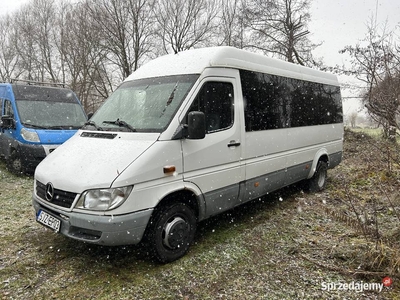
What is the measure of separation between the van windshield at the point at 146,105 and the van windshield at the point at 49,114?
13.8 ft

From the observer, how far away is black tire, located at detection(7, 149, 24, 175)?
25.8 ft

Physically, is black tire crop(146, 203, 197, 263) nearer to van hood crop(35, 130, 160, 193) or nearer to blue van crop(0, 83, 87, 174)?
van hood crop(35, 130, 160, 193)

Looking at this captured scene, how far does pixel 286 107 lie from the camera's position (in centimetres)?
573

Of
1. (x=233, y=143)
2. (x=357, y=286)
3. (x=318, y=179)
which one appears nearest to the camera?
(x=357, y=286)

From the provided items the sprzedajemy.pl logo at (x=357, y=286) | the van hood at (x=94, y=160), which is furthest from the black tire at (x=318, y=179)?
the van hood at (x=94, y=160)

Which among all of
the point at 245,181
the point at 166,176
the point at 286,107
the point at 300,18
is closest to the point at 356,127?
the point at 300,18

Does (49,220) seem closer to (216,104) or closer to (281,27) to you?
(216,104)

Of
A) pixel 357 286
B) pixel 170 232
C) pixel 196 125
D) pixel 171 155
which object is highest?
pixel 196 125

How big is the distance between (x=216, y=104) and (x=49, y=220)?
256 centimetres

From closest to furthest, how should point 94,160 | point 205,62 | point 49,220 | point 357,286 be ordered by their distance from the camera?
point 357,286 < point 94,160 < point 49,220 < point 205,62

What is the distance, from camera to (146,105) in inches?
157

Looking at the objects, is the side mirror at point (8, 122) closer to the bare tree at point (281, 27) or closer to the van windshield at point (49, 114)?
the van windshield at point (49, 114)

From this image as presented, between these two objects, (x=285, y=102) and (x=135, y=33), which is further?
(x=135, y=33)

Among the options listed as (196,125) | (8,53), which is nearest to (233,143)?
(196,125)
